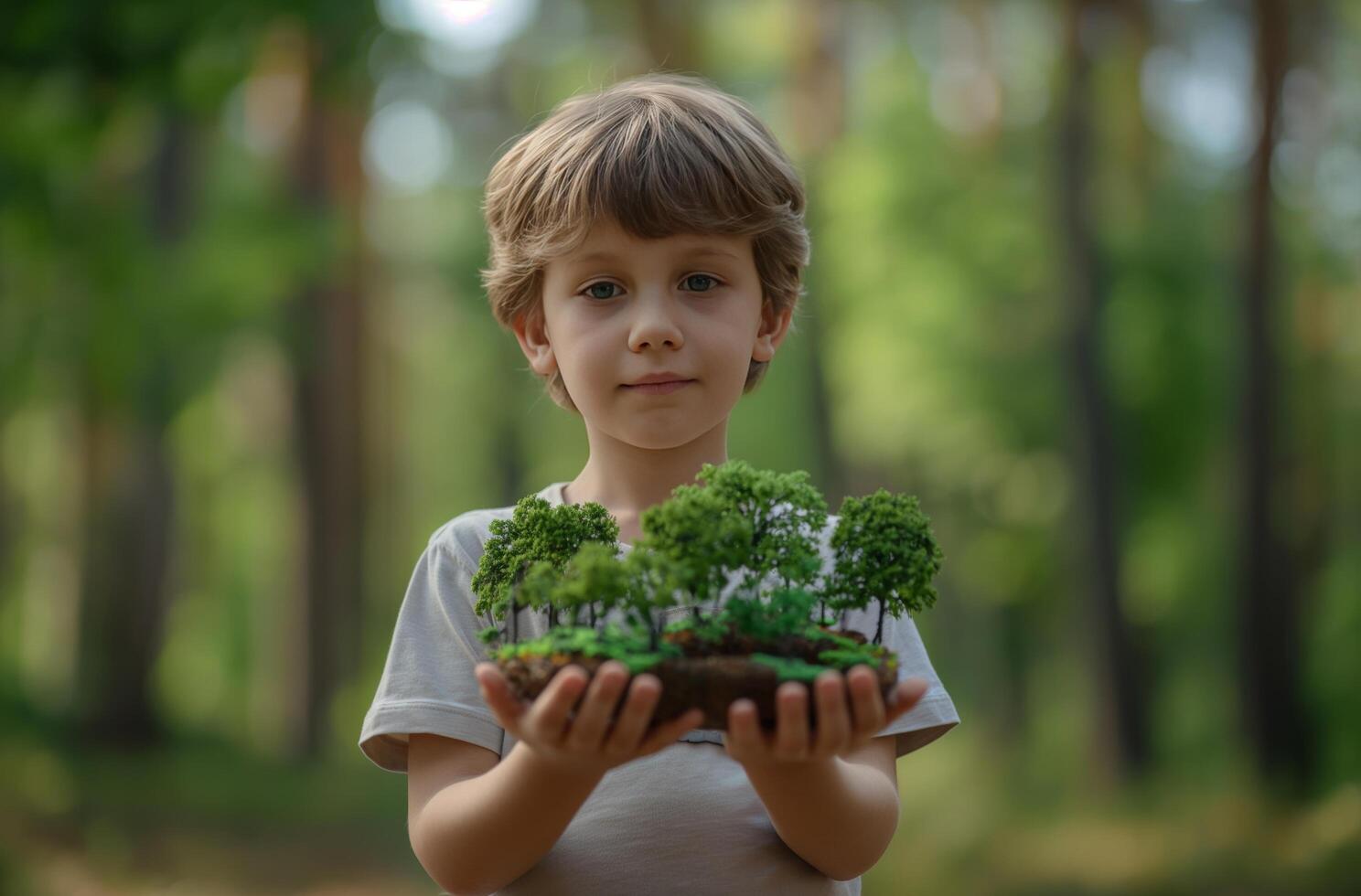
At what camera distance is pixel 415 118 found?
17094 millimetres

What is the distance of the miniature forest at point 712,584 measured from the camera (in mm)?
1761

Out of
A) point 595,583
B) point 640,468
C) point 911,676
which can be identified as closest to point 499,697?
point 595,583

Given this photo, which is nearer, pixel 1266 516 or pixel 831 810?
pixel 831 810

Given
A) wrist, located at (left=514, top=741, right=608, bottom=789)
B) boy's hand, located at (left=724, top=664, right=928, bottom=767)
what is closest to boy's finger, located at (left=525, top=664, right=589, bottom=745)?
wrist, located at (left=514, top=741, right=608, bottom=789)

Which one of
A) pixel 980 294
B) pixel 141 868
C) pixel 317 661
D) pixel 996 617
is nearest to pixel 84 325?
pixel 141 868

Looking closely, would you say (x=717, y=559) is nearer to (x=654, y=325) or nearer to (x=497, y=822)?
(x=654, y=325)

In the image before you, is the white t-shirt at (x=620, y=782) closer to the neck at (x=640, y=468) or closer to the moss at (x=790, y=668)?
the neck at (x=640, y=468)

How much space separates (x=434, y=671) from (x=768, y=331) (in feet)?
2.92

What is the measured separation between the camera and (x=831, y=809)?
6.67ft

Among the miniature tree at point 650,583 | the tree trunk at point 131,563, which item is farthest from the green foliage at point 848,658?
the tree trunk at point 131,563

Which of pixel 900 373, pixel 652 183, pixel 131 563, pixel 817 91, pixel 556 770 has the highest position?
pixel 817 91

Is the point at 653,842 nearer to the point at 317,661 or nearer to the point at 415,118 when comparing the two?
the point at 317,661

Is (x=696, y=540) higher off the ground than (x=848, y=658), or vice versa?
(x=696, y=540)

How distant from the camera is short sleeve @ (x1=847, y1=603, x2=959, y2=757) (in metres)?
2.33
